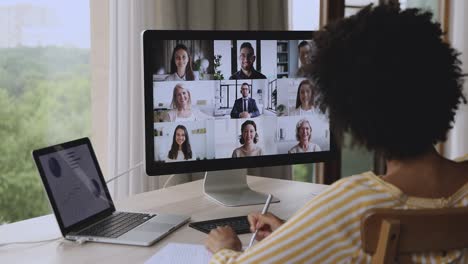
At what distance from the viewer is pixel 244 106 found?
1.94 m

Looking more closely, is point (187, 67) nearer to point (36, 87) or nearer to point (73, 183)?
point (73, 183)

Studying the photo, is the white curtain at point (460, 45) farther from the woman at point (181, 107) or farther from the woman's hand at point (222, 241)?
the woman's hand at point (222, 241)

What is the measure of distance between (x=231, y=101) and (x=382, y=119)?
89cm

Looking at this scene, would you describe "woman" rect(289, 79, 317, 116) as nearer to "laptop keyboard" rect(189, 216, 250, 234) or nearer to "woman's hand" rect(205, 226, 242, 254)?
"laptop keyboard" rect(189, 216, 250, 234)

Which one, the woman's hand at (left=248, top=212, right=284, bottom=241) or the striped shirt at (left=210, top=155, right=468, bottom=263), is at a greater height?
the striped shirt at (left=210, top=155, right=468, bottom=263)

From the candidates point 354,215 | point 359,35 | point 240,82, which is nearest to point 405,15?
point 359,35

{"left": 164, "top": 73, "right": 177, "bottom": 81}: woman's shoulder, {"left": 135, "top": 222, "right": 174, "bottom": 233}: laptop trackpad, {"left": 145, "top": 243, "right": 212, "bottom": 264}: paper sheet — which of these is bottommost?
{"left": 145, "top": 243, "right": 212, "bottom": 264}: paper sheet

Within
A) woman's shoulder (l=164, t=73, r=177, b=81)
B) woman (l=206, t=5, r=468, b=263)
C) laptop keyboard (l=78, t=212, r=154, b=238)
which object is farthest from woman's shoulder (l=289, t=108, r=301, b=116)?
woman (l=206, t=5, r=468, b=263)

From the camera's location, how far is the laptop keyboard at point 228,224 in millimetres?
1671

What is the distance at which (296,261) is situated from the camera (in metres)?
1.08

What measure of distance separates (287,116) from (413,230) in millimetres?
975

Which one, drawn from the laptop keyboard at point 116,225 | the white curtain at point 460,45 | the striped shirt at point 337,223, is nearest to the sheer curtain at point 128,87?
the laptop keyboard at point 116,225

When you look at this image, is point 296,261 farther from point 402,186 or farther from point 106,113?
point 106,113

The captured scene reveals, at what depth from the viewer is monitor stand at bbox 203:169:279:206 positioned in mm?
2010
